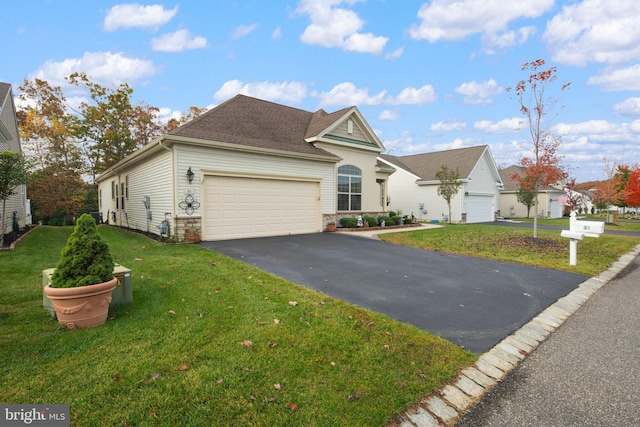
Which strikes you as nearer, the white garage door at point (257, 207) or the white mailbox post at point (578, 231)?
the white mailbox post at point (578, 231)

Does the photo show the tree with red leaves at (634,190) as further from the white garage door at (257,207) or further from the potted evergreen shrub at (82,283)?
the potted evergreen shrub at (82,283)

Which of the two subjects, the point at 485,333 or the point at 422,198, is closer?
the point at 485,333

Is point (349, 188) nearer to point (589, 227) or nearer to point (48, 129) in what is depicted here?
point (589, 227)

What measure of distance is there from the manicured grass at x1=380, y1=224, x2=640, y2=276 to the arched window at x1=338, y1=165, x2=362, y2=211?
3195mm

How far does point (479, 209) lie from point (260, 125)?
1859 centimetres

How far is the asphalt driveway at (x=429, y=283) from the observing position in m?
4.12

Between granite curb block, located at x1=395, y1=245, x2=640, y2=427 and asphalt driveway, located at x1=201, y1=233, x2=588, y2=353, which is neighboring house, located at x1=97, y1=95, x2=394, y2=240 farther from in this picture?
granite curb block, located at x1=395, y1=245, x2=640, y2=427

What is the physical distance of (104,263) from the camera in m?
3.61

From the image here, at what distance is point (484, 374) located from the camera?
118 inches

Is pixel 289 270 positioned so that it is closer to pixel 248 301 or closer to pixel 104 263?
pixel 248 301

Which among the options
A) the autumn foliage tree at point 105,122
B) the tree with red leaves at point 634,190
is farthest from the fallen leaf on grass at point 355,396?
the tree with red leaves at point 634,190

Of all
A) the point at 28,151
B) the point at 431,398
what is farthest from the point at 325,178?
the point at 28,151

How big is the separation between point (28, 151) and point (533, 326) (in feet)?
112

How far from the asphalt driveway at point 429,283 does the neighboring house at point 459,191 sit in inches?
567
